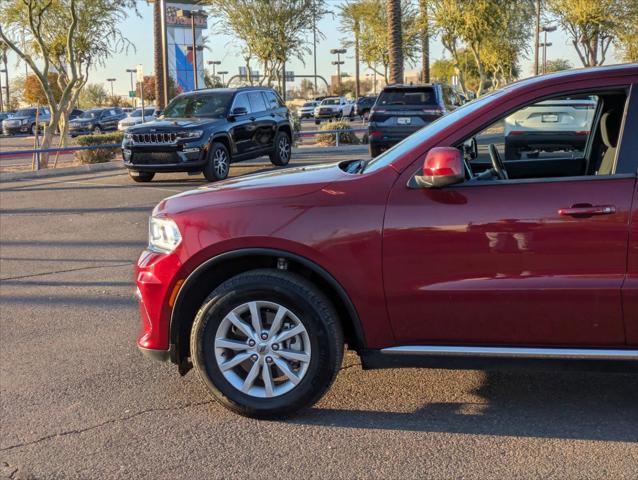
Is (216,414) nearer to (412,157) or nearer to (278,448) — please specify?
Answer: (278,448)

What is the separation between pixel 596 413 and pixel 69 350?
3.66 m

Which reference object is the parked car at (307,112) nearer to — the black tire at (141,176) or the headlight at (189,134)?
the black tire at (141,176)

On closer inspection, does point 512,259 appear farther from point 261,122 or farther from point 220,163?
point 261,122

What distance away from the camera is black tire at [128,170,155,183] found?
49.3ft

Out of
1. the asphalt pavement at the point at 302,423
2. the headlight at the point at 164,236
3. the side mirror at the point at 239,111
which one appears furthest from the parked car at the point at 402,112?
the headlight at the point at 164,236

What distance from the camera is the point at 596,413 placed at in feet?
13.6

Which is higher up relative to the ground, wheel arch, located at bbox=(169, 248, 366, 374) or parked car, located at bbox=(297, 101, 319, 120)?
parked car, located at bbox=(297, 101, 319, 120)

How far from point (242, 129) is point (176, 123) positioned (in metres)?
1.64

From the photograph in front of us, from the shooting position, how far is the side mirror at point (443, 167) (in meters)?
3.76

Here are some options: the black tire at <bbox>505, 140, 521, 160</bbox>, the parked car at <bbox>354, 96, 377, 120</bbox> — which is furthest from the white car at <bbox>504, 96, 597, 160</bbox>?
the parked car at <bbox>354, 96, 377, 120</bbox>

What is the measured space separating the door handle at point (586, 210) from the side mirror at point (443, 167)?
552 millimetres

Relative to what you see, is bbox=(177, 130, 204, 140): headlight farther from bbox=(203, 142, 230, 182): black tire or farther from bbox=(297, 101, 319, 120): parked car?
bbox=(297, 101, 319, 120): parked car

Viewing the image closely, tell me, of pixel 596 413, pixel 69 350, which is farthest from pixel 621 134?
pixel 69 350

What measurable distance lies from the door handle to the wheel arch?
1.22 meters
